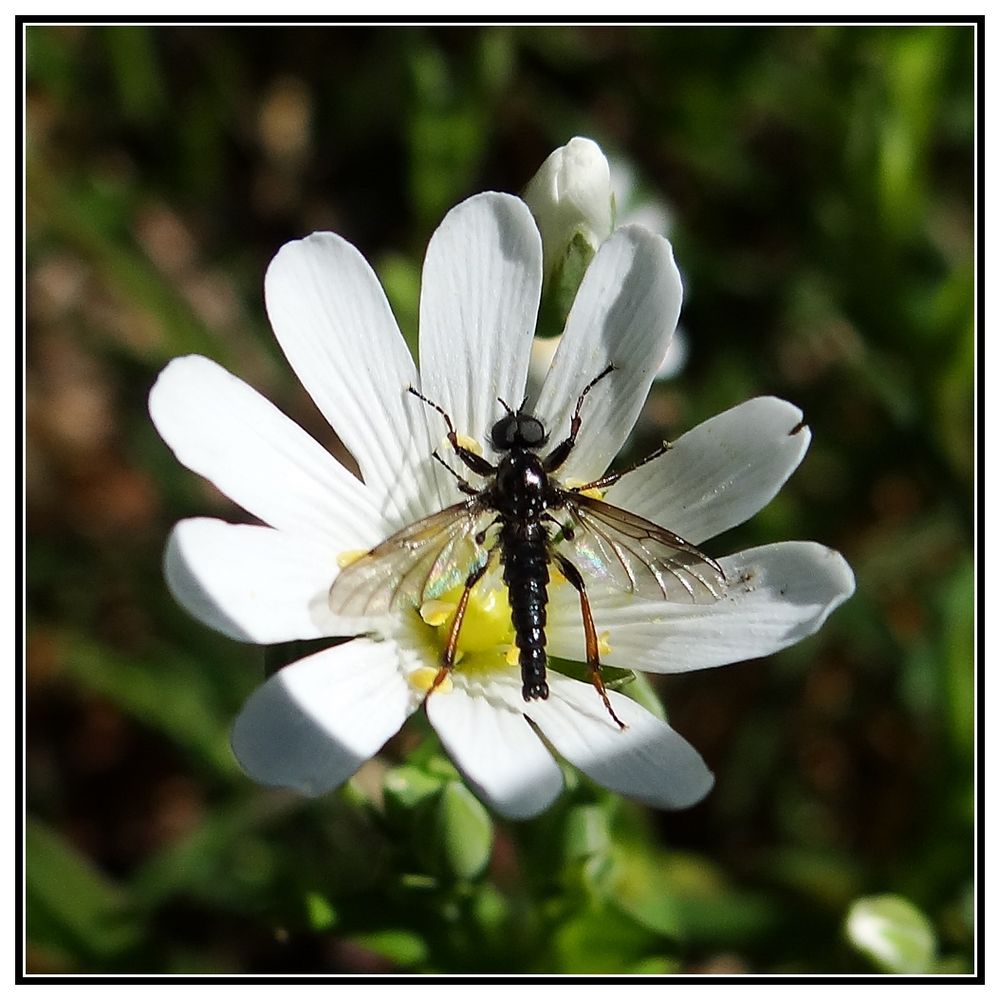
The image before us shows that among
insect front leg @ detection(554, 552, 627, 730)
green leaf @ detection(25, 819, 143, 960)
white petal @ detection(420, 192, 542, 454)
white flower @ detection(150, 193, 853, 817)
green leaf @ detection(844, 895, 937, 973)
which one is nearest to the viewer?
white flower @ detection(150, 193, 853, 817)

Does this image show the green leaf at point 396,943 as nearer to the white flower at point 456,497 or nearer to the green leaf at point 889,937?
the white flower at point 456,497

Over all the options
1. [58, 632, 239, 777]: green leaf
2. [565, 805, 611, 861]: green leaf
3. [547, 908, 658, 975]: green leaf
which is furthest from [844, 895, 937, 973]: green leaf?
[58, 632, 239, 777]: green leaf

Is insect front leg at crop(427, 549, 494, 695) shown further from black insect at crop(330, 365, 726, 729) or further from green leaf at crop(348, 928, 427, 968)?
green leaf at crop(348, 928, 427, 968)

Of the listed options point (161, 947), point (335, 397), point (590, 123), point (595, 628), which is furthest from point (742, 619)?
point (590, 123)

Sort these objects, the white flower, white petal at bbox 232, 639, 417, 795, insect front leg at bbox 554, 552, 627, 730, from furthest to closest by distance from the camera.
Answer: insect front leg at bbox 554, 552, 627, 730, the white flower, white petal at bbox 232, 639, 417, 795

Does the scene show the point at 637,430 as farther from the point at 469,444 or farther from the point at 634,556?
the point at 634,556

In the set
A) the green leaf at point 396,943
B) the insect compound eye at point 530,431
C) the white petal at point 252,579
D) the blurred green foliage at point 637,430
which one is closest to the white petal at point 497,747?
the white petal at point 252,579

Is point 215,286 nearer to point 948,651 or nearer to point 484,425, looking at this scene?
point 484,425
